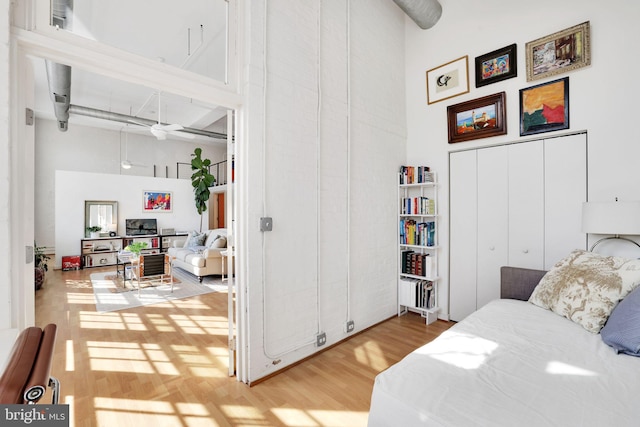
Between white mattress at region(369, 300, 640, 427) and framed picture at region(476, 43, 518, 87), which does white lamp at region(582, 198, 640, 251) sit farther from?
framed picture at region(476, 43, 518, 87)

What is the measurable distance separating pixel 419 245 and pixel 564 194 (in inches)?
60.7

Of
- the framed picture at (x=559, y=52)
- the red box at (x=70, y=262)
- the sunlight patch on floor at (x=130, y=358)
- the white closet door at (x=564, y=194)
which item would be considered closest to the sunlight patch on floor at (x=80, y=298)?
the sunlight patch on floor at (x=130, y=358)

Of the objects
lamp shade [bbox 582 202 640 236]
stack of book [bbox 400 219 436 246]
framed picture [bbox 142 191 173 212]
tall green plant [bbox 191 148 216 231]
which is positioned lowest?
stack of book [bbox 400 219 436 246]

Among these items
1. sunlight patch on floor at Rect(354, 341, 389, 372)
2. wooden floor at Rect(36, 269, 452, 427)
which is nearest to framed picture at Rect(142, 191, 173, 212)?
wooden floor at Rect(36, 269, 452, 427)

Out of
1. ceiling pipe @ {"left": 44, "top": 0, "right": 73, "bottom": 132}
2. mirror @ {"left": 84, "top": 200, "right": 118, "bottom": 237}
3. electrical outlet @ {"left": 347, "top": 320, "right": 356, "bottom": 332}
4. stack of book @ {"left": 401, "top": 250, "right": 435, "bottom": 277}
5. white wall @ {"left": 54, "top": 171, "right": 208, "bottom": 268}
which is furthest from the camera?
mirror @ {"left": 84, "top": 200, "right": 118, "bottom": 237}

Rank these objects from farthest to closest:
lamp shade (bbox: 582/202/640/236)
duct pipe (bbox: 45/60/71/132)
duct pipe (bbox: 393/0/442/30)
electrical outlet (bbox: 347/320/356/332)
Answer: duct pipe (bbox: 45/60/71/132), duct pipe (bbox: 393/0/442/30), electrical outlet (bbox: 347/320/356/332), lamp shade (bbox: 582/202/640/236)

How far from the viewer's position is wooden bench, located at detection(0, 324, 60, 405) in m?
0.65

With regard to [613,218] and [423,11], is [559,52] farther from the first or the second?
[613,218]

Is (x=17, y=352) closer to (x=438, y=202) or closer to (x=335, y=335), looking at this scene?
(x=335, y=335)

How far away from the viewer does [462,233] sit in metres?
3.67

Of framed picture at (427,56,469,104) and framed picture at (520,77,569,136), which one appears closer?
framed picture at (520,77,569,136)

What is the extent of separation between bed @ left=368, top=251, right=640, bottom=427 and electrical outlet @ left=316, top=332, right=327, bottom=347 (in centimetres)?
134

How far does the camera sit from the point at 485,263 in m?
3.48

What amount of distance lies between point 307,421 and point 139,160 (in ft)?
29.9
